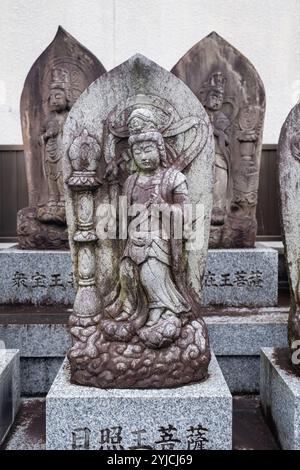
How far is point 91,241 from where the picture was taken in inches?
Answer: 103

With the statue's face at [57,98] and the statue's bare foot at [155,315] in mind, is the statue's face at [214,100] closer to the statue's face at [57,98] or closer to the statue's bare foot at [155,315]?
the statue's face at [57,98]

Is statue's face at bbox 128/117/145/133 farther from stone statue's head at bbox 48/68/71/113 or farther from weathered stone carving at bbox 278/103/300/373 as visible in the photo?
stone statue's head at bbox 48/68/71/113

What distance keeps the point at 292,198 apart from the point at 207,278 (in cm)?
147

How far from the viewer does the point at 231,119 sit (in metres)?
4.33

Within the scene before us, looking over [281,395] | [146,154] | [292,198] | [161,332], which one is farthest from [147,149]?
[281,395]

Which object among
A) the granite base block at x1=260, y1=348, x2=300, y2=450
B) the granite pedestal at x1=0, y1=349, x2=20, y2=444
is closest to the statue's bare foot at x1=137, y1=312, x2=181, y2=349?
the granite base block at x1=260, y1=348, x2=300, y2=450

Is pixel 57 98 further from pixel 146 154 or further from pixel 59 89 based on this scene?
pixel 146 154

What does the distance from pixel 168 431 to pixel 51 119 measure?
3064 millimetres

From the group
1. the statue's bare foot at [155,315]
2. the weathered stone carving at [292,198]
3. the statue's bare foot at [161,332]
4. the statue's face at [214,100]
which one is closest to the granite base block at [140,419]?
the statue's bare foot at [161,332]

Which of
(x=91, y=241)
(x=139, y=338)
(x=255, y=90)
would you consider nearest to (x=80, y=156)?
(x=91, y=241)

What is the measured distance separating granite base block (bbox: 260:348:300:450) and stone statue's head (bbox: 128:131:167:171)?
1362 mm

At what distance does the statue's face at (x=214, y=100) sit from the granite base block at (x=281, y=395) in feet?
7.63

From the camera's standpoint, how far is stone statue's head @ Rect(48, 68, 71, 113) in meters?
4.25
